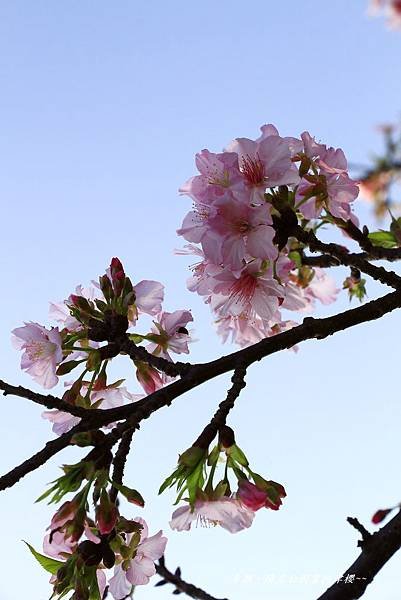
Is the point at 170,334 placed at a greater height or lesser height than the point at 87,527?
greater

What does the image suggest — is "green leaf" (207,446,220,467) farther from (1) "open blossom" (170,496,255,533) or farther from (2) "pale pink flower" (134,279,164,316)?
(2) "pale pink flower" (134,279,164,316)

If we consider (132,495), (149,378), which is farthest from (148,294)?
(132,495)

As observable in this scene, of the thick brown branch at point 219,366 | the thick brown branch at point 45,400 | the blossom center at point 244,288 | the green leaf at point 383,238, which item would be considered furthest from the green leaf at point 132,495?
the green leaf at point 383,238

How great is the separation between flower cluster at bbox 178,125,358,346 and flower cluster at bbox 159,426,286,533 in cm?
50

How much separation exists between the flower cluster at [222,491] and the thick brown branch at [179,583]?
615 millimetres

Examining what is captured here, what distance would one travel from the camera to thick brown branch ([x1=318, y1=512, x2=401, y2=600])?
64.9 inches

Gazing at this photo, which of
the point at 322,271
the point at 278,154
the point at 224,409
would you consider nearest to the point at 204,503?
the point at 224,409

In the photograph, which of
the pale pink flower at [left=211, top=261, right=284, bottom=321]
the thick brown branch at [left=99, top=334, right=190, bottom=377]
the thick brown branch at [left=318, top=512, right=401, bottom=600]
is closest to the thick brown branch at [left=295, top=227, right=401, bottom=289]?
the pale pink flower at [left=211, top=261, right=284, bottom=321]

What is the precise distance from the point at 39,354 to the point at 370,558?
117 centimetres

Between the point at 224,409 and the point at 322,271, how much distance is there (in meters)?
1.64

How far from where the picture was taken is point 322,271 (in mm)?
3506

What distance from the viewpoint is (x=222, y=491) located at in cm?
197

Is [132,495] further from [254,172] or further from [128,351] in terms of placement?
[254,172]

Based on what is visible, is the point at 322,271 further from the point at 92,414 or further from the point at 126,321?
the point at 92,414
